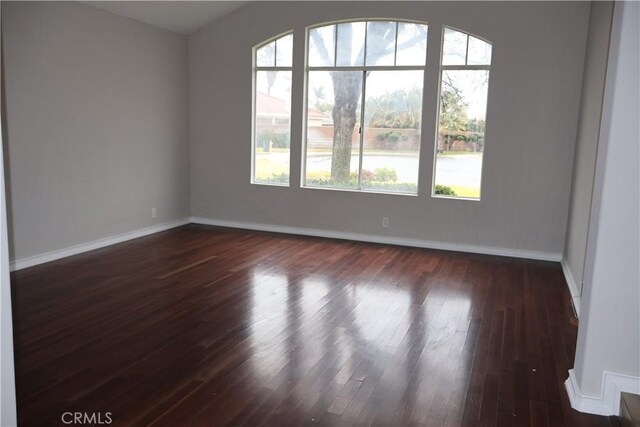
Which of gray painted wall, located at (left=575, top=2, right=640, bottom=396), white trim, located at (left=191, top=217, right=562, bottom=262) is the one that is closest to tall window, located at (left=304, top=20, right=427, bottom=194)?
white trim, located at (left=191, top=217, right=562, bottom=262)

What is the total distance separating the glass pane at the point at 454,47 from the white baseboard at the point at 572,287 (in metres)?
2.52

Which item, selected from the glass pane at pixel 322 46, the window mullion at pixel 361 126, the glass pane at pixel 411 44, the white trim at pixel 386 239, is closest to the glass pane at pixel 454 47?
the glass pane at pixel 411 44

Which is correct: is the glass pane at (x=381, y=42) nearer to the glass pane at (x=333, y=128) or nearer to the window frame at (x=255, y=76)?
the glass pane at (x=333, y=128)

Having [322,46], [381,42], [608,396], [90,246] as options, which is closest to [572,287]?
[608,396]

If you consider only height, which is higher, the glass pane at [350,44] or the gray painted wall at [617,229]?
the glass pane at [350,44]

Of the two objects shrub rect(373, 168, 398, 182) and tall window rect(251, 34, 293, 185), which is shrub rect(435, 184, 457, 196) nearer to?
shrub rect(373, 168, 398, 182)

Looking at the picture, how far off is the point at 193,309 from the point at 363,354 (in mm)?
1431

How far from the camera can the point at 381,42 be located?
6270mm

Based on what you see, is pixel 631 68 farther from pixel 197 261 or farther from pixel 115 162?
pixel 115 162

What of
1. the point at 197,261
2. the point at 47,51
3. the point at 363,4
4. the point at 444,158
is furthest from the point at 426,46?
the point at 47,51

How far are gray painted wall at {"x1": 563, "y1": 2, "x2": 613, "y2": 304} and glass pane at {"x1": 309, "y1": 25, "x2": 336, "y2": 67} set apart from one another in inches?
113

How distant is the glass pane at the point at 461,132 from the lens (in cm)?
595

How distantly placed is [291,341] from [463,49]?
162 inches

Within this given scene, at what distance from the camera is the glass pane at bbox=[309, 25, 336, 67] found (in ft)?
21.3
